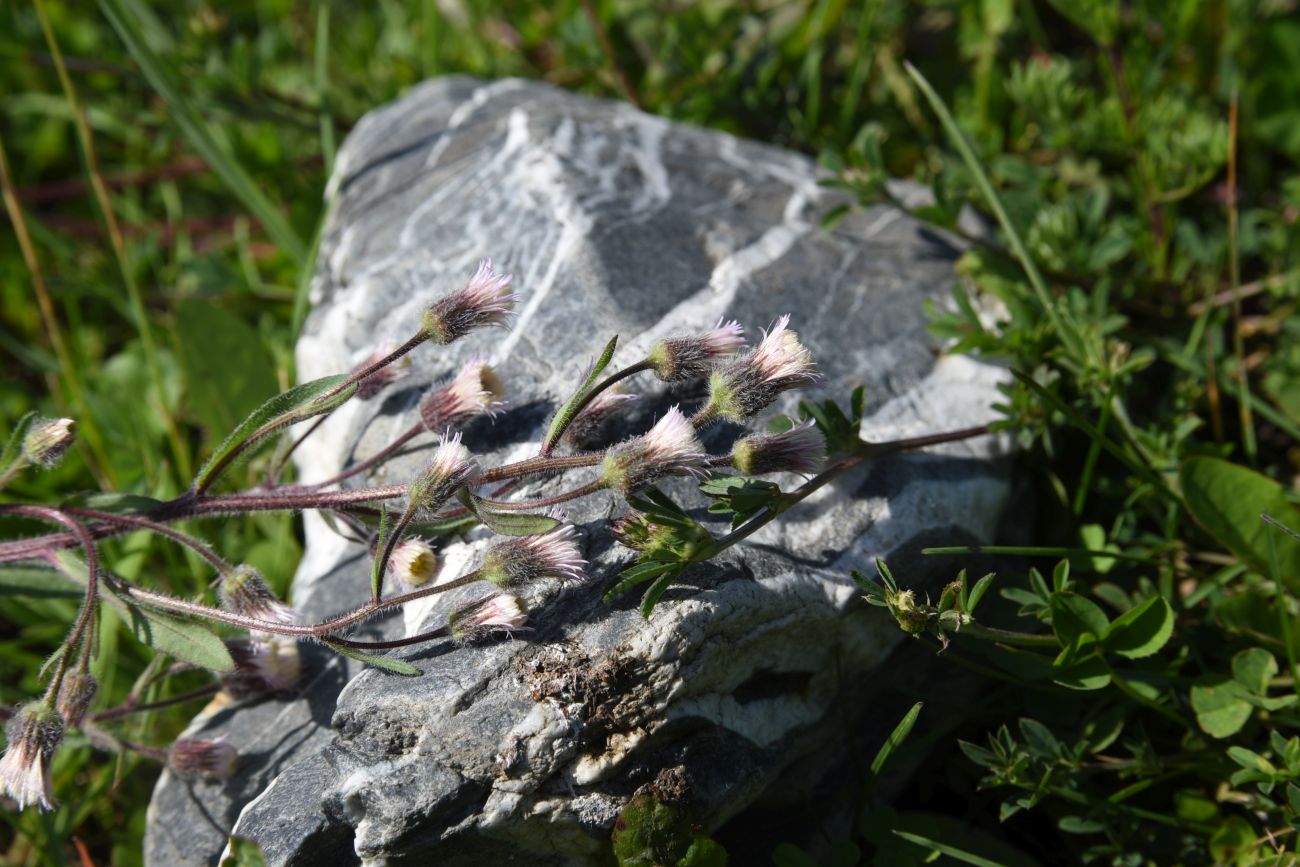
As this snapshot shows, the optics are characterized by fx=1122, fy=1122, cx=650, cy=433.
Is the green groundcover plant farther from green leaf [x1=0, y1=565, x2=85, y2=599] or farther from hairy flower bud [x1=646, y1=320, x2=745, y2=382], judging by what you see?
hairy flower bud [x1=646, y1=320, x2=745, y2=382]

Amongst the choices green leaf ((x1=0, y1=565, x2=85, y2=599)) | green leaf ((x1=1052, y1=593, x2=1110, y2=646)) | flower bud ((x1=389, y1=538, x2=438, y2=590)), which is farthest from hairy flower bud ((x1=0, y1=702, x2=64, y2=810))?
green leaf ((x1=1052, y1=593, x2=1110, y2=646))

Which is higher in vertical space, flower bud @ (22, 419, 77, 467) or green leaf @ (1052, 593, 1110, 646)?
flower bud @ (22, 419, 77, 467)

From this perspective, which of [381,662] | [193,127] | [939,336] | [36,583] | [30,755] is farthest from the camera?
[193,127]

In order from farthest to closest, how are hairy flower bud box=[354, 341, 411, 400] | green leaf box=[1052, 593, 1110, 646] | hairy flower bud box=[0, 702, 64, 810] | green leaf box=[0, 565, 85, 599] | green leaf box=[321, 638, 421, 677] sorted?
1. green leaf box=[0, 565, 85, 599]
2. hairy flower bud box=[354, 341, 411, 400]
3. green leaf box=[1052, 593, 1110, 646]
4. hairy flower bud box=[0, 702, 64, 810]
5. green leaf box=[321, 638, 421, 677]

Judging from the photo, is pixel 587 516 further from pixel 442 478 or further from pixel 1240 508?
pixel 1240 508

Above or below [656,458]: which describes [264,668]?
below

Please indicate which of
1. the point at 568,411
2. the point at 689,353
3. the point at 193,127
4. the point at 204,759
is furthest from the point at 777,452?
the point at 193,127
